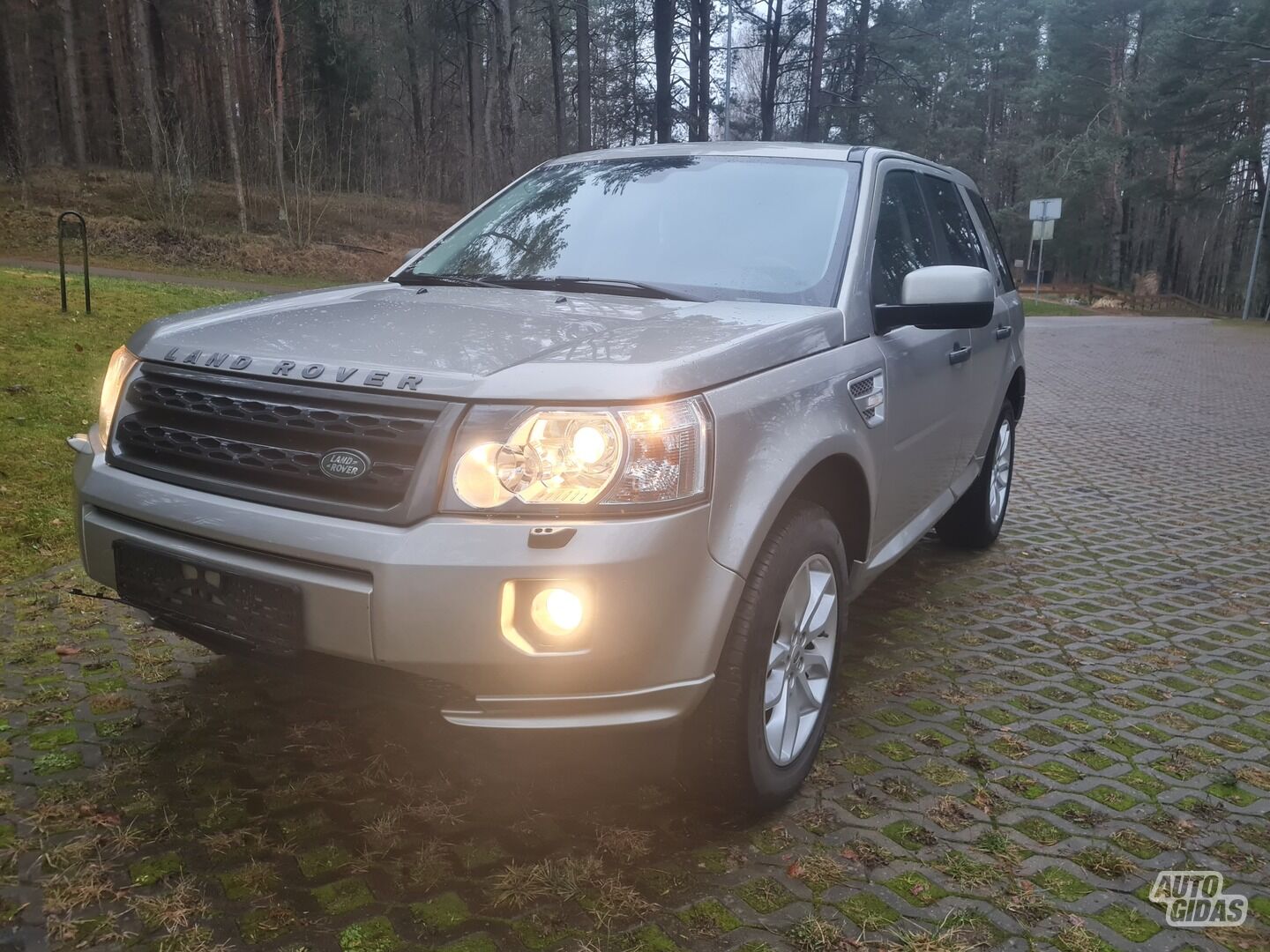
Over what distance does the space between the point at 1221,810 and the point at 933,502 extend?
162 centimetres

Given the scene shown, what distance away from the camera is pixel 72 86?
93.3 feet

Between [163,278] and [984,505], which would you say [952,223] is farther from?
[163,278]

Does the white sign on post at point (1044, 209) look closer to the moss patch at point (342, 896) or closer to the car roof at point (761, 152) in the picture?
the car roof at point (761, 152)

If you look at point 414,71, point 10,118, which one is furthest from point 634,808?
point 414,71

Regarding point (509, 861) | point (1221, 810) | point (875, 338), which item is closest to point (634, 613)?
point (509, 861)

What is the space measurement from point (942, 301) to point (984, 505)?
8.09 feet

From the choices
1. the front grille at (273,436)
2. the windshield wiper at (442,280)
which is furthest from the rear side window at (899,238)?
the front grille at (273,436)

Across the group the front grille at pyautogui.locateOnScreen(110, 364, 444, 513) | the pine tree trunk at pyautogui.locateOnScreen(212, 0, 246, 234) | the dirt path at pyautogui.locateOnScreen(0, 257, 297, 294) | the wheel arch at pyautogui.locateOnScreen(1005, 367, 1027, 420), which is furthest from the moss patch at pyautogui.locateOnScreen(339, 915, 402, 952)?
the pine tree trunk at pyautogui.locateOnScreen(212, 0, 246, 234)

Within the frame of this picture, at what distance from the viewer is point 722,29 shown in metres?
37.4

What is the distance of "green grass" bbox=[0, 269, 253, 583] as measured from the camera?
5242mm

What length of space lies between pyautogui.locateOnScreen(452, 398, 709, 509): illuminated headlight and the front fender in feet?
0.59

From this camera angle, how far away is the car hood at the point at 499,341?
7.57 ft

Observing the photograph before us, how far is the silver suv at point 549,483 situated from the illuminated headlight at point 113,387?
1 cm

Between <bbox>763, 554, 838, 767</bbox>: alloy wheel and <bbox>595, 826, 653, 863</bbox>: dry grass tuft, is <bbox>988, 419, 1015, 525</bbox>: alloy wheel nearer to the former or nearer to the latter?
<bbox>763, 554, 838, 767</bbox>: alloy wheel
